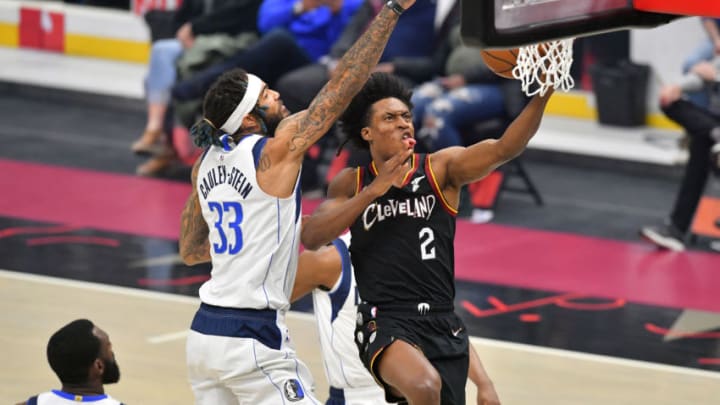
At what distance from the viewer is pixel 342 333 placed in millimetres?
6441

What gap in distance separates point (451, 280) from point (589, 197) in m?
6.86

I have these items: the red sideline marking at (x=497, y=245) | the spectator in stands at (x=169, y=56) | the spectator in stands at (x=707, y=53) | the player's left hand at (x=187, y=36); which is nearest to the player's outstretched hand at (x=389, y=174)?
the red sideline marking at (x=497, y=245)

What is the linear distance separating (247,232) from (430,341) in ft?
2.91

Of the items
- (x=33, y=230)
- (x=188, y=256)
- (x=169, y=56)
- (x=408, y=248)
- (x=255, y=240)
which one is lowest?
(x=33, y=230)

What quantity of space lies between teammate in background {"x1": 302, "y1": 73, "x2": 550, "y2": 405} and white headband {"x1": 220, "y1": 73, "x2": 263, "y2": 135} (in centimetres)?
49

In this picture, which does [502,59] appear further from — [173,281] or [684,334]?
[173,281]

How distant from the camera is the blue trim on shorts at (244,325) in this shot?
565 cm

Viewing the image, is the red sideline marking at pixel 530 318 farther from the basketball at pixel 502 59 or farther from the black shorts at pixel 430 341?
the basketball at pixel 502 59

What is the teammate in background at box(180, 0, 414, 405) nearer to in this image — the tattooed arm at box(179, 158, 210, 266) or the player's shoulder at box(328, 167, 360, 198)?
the tattooed arm at box(179, 158, 210, 266)

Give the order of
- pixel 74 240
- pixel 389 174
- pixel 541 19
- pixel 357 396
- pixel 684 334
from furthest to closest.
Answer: pixel 74 240 < pixel 684 334 < pixel 357 396 < pixel 389 174 < pixel 541 19

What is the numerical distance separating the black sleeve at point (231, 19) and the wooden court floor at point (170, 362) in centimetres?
396

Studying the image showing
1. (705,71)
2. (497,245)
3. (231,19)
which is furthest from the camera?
(231,19)

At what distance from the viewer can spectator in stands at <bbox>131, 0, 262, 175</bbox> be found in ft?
42.3

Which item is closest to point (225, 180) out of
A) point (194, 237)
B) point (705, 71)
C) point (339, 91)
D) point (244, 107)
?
point (244, 107)
